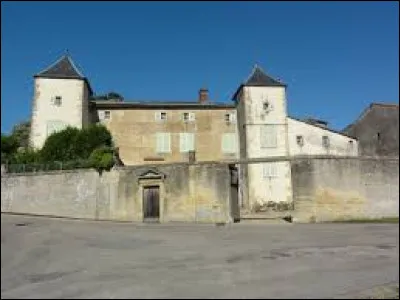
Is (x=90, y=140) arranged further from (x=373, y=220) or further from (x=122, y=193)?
(x=373, y=220)

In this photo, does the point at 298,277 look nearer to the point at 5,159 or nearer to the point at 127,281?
the point at 127,281

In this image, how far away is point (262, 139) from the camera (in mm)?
39156

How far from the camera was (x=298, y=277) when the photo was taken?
11.5 meters

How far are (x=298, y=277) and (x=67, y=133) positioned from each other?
24081 mm

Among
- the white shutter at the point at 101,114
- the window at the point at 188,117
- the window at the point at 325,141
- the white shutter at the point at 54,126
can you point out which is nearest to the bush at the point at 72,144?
the white shutter at the point at 54,126

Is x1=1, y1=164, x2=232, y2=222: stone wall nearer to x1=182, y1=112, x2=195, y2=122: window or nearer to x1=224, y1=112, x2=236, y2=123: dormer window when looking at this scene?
x1=182, y1=112, x2=195, y2=122: window

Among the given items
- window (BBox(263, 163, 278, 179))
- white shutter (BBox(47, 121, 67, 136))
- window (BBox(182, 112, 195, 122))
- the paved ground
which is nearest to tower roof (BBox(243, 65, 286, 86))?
window (BBox(182, 112, 195, 122))

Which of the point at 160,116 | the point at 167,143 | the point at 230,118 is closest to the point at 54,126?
the point at 160,116

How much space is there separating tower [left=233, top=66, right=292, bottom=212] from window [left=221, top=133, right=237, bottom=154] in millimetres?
655

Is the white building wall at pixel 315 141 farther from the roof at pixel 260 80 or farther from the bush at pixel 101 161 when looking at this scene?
the bush at pixel 101 161

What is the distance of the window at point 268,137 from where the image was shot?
39125 mm

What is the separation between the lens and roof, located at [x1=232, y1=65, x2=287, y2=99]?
40188mm

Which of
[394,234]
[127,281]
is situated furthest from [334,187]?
[127,281]

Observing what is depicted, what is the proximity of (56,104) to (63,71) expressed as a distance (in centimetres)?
280
